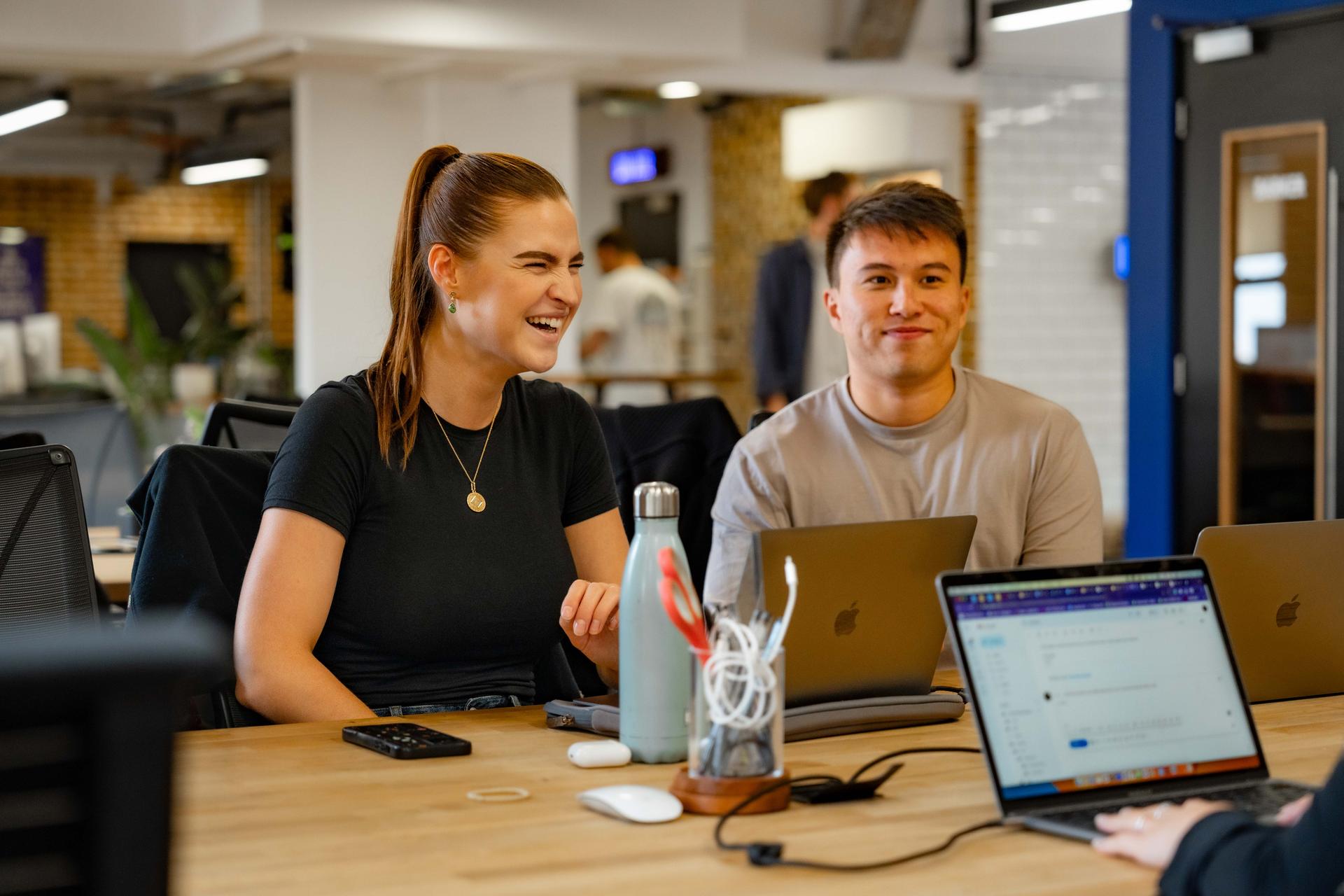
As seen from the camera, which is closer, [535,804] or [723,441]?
[535,804]

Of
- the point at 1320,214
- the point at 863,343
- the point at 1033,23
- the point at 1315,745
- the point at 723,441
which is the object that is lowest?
the point at 1315,745

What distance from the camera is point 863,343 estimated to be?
2.34 metres

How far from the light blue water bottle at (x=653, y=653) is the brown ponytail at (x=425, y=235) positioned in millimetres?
585

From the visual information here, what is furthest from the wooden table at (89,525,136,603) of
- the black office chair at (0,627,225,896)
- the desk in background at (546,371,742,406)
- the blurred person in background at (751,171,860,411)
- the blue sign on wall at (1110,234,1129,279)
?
the blue sign on wall at (1110,234,1129,279)

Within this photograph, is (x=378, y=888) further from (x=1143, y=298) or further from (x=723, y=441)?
(x=1143, y=298)

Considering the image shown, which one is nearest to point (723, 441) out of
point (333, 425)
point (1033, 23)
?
point (333, 425)

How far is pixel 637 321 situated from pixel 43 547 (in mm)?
7901

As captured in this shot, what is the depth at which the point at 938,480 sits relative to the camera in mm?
2277

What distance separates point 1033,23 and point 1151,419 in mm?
3489

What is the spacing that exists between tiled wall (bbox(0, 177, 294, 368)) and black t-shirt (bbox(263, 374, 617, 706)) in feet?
44.7

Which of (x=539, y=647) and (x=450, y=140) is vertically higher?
(x=450, y=140)

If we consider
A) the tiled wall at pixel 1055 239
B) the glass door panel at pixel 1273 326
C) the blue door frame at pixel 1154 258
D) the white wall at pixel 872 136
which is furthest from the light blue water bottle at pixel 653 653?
the white wall at pixel 872 136

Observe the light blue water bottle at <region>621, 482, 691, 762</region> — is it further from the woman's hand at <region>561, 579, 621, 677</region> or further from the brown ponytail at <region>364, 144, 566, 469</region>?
the brown ponytail at <region>364, 144, 566, 469</region>

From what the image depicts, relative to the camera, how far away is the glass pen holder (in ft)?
4.50
